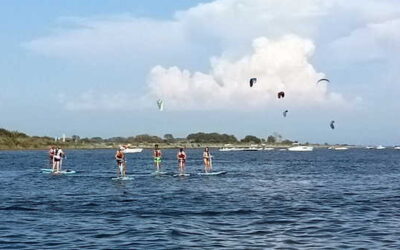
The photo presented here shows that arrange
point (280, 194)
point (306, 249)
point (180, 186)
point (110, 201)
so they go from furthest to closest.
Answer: point (180, 186) < point (280, 194) < point (110, 201) < point (306, 249)

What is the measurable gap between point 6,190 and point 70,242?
20.5 meters

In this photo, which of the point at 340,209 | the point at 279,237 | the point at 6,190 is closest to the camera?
the point at 279,237

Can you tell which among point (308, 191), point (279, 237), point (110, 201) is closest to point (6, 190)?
point (110, 201)

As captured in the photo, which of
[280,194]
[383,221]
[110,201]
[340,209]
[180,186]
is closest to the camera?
[383,221]

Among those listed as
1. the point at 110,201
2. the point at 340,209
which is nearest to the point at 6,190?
the point at 110,201

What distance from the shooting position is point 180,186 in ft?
136

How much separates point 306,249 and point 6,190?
2442cm

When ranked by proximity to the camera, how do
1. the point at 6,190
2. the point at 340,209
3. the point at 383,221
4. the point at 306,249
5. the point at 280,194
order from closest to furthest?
the point at 306,249 < the point at 383,221 < the point at 340,209 < the point at 280,194 < the point at 6,190

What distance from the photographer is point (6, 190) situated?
125 feet

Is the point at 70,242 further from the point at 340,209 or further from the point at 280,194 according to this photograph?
the point at 280,194

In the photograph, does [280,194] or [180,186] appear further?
[180,186]

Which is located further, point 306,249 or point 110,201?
point 110,201

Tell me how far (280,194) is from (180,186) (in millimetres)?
7891

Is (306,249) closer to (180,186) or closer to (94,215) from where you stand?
(94,215)
